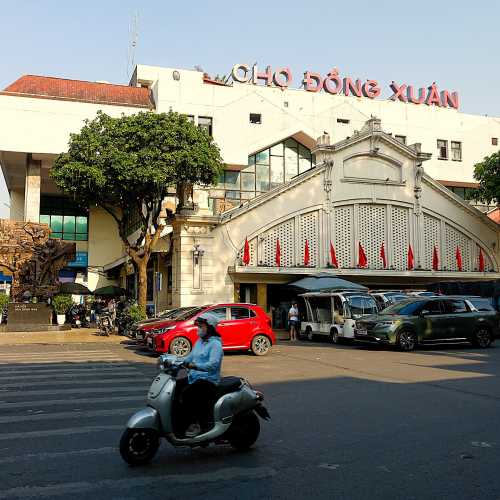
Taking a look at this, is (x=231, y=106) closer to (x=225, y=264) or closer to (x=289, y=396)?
(x=225, y=264)

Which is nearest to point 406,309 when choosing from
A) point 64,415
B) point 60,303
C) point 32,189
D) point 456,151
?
point 64,415

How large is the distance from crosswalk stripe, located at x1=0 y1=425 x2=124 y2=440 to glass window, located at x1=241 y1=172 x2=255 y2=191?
116ft

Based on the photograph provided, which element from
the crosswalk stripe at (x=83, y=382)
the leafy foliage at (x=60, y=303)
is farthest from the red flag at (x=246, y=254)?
the crosswalk stripe at (x=83, y=382)

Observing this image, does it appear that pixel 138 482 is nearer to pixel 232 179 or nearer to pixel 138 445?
pixel 138 445

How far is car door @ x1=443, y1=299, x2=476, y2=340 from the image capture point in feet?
62.9

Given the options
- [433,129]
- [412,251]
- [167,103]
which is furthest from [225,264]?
[433,129]

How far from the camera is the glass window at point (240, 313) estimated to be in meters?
17.5

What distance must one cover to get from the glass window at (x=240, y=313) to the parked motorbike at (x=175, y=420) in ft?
35.9

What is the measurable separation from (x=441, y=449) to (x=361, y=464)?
1.22 meters

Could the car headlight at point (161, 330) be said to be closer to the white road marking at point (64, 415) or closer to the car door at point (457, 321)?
the white road marking at point (64, 415)

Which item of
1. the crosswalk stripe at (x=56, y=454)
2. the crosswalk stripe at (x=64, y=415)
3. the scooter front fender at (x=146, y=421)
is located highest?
the scooter front fender at (x=146, y=421)

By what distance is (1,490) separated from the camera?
5117 millimetres

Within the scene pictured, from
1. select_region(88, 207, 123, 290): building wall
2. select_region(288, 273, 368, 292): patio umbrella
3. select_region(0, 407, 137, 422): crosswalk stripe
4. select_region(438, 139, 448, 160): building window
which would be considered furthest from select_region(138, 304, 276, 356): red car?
select_region(438, 139, 448, 160): building window

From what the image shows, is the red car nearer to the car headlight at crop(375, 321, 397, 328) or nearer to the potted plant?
the car headlight at crop(375, 321, 397, 328)
